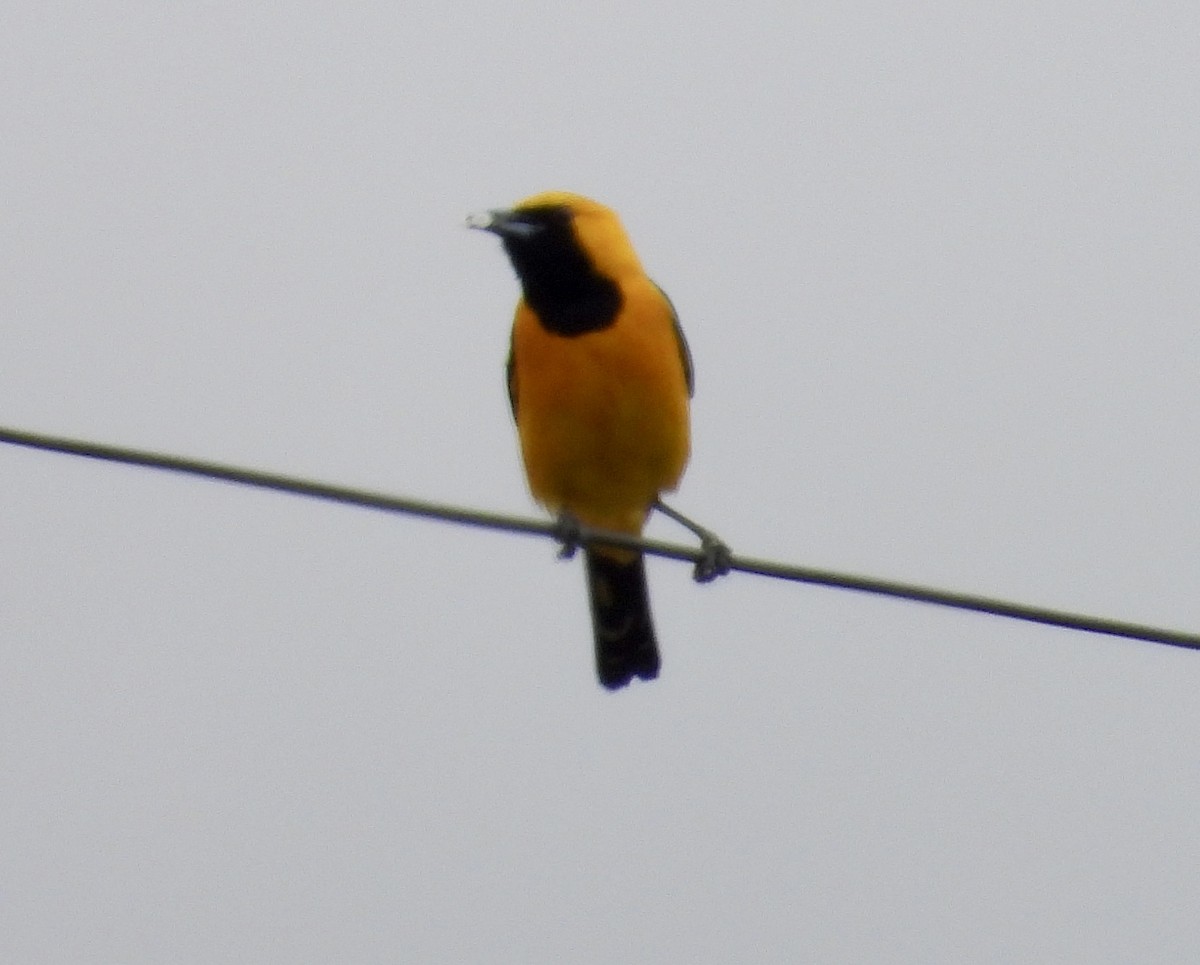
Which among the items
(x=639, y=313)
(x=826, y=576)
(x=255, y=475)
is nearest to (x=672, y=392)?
(x=639, y=313)

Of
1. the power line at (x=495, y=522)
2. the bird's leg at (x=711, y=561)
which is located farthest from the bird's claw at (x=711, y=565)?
the power line at (x=495, y=522)

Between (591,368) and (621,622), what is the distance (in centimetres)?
158

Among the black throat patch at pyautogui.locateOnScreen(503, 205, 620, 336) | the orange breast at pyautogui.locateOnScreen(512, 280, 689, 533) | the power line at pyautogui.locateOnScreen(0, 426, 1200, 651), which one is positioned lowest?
the power line at pyautogui.locateOnScreen(0, 426, 1200, 651)

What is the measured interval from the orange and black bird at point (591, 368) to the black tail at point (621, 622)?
0.28 metres

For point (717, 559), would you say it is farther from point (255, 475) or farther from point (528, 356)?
point (255, 475)

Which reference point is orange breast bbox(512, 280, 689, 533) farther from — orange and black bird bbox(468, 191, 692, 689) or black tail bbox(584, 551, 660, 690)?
black tail bbox(584, 551, 660, 690)

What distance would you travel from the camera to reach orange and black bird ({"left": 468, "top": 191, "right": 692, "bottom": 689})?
8.25 metres

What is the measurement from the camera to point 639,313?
850cm

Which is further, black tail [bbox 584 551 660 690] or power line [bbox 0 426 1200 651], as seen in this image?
black tail [bbox 584 551 660 690]

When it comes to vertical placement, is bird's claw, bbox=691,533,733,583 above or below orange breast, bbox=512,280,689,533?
below

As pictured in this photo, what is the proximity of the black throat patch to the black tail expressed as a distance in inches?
53.3

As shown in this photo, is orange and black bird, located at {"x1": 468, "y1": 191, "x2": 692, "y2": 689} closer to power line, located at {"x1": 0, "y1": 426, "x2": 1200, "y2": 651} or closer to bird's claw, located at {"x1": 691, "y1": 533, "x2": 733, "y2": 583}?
bird's claw, located at {"x1": 691, "y1": 533, "x2": 733, "y2": 583}

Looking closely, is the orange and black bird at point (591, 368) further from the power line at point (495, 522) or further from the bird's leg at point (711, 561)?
the power line at point (495, 522)

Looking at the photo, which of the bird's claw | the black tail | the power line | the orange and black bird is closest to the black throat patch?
the orange and black bird
